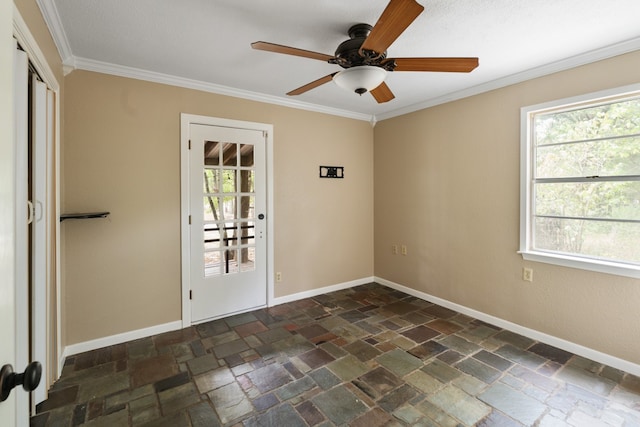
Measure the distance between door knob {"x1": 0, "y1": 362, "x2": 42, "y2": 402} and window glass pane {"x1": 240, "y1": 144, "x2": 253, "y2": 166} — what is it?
2.86 m

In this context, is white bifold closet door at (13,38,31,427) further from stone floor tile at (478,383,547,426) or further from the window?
the window

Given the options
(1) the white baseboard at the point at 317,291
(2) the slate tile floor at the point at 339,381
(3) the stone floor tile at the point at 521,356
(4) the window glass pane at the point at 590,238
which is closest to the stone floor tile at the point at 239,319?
(2) the slate tile floor at the point at 339,381

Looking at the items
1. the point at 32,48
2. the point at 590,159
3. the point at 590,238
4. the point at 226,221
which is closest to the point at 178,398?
the point at 226,221

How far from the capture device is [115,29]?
→ 2.13 m

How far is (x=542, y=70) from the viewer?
8.86ft

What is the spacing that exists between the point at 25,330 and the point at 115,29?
199cm

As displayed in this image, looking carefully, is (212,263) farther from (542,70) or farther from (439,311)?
(542,70)

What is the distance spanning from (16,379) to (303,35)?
2.32 metres

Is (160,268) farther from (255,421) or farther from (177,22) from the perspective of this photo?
(177,22)

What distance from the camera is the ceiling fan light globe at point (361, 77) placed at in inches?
78.0

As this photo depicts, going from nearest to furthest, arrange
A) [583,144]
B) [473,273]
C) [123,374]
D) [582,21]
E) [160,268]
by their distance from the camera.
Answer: [582,21] < [123,374] < [583,144] < [160,268] < [473,273]

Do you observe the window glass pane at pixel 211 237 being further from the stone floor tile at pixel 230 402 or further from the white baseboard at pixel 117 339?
the stone floor tile at pixel 230 402

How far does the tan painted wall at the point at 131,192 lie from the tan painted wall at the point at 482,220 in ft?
4.84

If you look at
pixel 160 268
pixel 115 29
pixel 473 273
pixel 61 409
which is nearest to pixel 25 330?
pixel 61 409
